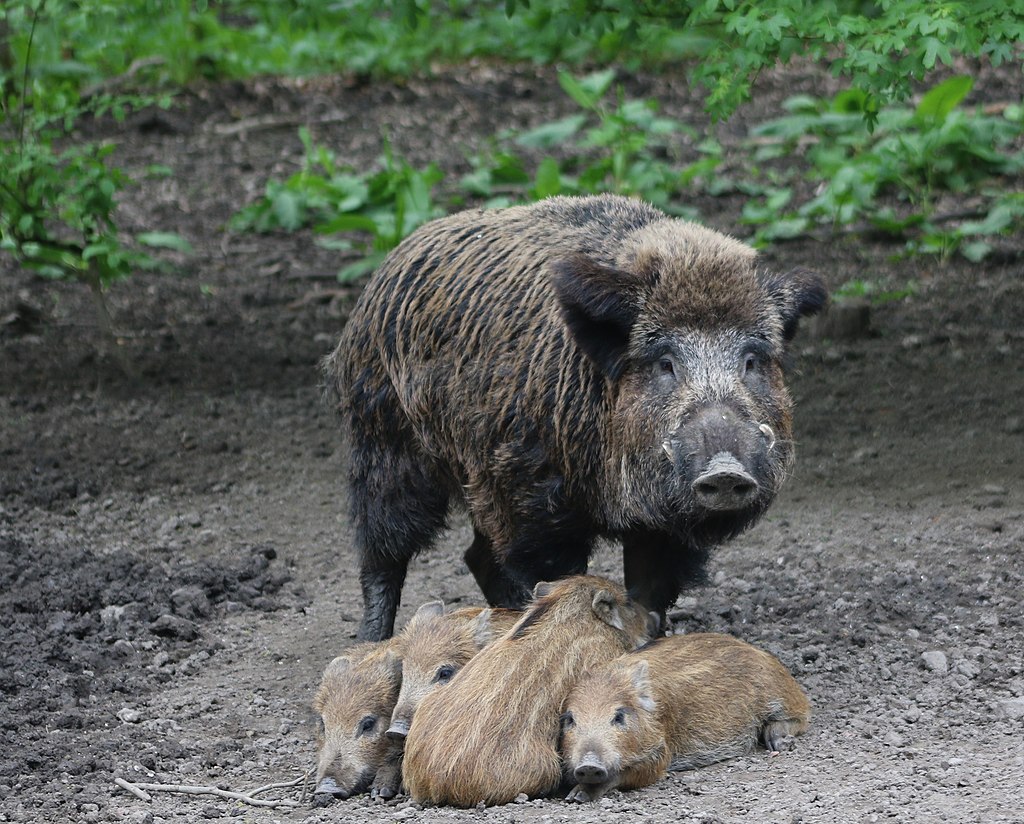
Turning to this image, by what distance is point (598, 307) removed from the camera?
16.4ft

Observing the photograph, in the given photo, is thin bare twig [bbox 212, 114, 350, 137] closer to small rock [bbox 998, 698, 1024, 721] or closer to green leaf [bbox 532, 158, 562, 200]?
green leaf [bbox 532, 158, 562, 200]

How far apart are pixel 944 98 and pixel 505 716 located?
8.03m

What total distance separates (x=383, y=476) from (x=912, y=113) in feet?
22.8

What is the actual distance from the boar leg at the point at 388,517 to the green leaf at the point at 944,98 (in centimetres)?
644

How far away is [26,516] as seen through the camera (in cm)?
757

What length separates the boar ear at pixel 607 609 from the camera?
4898 millimetres

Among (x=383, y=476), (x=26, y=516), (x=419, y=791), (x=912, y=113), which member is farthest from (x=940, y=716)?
(x=912, y=113)

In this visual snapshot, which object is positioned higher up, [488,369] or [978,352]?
[488,369]

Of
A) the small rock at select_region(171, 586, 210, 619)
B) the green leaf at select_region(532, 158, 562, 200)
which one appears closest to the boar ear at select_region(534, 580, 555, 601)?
the small rock at select_region(171, 586, 210, 619)

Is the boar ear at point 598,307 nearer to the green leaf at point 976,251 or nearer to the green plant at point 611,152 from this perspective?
the green plant at point 611,152

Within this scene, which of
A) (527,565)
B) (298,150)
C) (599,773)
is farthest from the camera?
(298,150)

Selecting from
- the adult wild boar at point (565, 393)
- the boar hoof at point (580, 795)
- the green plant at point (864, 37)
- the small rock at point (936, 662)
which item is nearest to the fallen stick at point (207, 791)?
the boar hoof at point (580, 795)

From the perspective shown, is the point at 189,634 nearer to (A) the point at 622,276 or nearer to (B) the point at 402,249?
(B) the point at 402,249

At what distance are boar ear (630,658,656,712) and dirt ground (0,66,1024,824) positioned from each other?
0.26 metres
